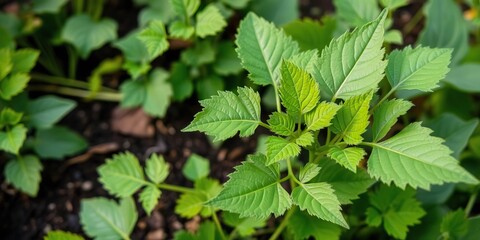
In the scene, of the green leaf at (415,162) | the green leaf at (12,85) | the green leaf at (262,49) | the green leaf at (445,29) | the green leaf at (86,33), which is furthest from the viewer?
the green leaf at (86,33)

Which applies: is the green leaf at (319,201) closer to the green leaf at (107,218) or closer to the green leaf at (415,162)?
the green leaf at (415,162)

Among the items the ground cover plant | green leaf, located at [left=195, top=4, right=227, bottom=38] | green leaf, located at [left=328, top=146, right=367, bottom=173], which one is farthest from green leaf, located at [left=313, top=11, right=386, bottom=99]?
green leaf, located at [left=195, top=4, right=227, bottom=38]

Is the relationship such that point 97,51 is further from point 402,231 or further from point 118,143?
point 402,231

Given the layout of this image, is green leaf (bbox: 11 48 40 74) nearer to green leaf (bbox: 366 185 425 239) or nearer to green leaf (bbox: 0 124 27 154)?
green leaf (bbox: 0 124 27 154)

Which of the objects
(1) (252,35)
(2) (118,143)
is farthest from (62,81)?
(1) (252,35)

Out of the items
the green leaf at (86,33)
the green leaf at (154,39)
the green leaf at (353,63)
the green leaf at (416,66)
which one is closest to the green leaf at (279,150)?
the green leaf at (353,63)
